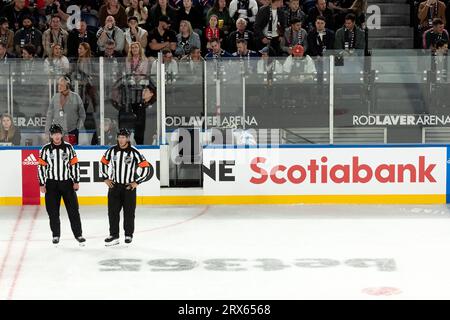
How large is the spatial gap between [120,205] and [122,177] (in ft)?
1.22

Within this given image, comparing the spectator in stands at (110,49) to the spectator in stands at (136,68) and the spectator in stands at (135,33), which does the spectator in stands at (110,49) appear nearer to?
the spectator in stands at (135,33)

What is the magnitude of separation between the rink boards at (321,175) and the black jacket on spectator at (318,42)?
189 centimetres

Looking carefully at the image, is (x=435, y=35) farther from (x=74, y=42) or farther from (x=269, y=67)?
(x=74, y=42)

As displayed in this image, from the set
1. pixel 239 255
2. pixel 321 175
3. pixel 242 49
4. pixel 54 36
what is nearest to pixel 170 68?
pixel 242 49

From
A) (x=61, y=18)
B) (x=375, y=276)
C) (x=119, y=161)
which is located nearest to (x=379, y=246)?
(x=375, y=276)

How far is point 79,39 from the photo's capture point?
16.2 meters

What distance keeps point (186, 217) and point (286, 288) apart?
4.34 m

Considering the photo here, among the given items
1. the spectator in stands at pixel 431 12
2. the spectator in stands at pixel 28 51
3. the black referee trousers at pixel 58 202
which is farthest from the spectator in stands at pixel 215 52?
the black referee trousers at pixel 58 202

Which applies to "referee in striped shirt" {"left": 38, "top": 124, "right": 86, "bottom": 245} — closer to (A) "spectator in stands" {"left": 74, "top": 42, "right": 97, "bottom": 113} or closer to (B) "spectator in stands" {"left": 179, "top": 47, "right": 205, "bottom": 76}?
(A) "spectator in stands" {"left": 74, "top": 42, "right": 97, "bottom": 113}

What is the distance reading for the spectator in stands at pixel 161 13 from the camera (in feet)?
54.5

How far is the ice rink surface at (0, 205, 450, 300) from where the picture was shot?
9.58 m

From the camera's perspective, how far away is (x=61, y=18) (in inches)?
672

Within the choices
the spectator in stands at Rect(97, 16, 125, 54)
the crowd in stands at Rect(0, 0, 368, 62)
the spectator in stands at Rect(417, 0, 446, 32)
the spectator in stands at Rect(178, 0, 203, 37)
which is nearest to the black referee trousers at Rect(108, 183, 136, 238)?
the crowd in stands at Rect(0, 0, 368, 62)

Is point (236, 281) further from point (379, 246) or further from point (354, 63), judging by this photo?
point (354, 63)
